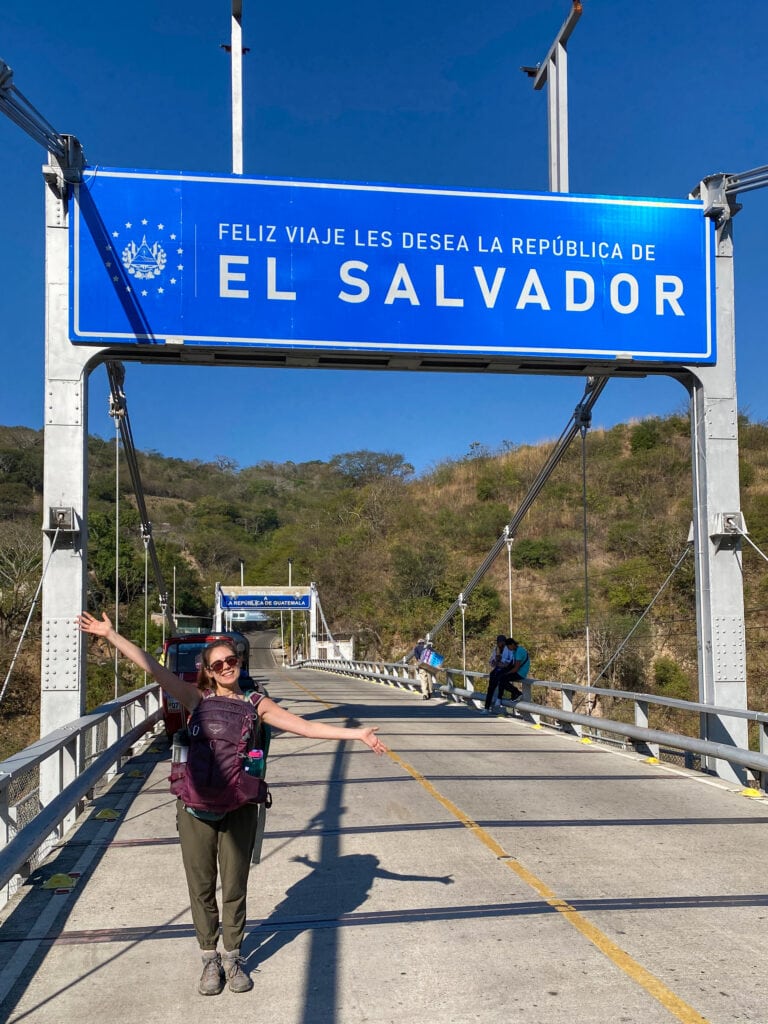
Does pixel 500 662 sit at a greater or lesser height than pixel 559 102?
lesser

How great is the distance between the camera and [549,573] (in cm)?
6116

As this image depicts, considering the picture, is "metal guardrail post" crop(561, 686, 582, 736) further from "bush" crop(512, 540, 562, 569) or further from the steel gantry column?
"bush" crop(512, 540, 562, 569)

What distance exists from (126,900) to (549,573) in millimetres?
55576

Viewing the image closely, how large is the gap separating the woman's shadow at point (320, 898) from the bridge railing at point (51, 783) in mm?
1497

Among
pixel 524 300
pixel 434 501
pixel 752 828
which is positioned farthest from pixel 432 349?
pixel 434 501

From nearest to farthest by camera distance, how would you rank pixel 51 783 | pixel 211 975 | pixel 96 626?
pixel 211 975 → pixel 96 626 → pixel 51 783

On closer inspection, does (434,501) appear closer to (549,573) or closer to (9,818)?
(549,573)

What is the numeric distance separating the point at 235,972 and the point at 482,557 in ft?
210

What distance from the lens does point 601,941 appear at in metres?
5.65

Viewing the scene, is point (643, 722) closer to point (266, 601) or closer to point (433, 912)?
point (433, 912)

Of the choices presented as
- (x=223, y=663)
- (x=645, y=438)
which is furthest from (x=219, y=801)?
(x=645, y=438)

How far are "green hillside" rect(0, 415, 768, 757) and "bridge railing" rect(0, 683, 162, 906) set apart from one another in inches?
1006

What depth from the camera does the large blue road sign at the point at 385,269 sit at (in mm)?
12945

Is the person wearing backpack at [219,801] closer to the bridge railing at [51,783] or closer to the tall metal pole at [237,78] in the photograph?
the bridge railing at [51,783]
